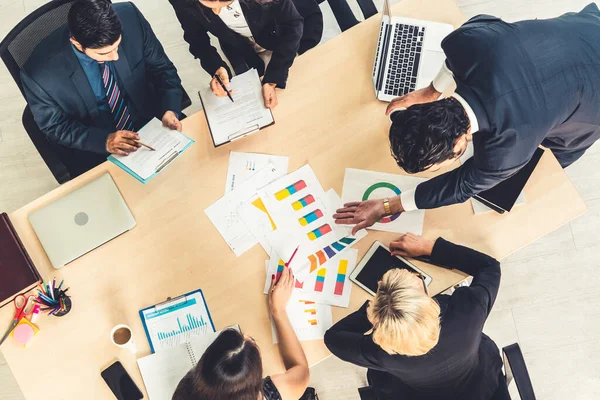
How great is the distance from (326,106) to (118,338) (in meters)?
1.12

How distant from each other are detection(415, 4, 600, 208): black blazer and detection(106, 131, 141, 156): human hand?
1.14 metres

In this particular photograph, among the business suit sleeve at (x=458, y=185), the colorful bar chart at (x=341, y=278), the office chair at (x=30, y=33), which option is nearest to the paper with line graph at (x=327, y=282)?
the colorful bar chart at (x=341, y=278)

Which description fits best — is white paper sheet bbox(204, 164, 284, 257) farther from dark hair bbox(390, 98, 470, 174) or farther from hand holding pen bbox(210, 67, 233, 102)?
dark hair bbox(390, 98, 470, 174)

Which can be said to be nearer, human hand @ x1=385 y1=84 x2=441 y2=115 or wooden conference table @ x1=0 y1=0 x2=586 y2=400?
wooden conference table @ x1=0 y1=0 x2=586 y2=400

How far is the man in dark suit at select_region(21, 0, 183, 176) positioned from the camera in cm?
163

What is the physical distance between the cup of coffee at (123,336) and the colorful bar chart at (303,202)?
2.33 ft

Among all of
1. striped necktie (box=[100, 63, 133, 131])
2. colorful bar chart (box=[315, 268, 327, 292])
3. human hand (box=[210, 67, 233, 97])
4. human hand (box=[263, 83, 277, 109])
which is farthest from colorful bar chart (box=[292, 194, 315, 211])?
striped necktie (box=[100, 63, 133, 131])

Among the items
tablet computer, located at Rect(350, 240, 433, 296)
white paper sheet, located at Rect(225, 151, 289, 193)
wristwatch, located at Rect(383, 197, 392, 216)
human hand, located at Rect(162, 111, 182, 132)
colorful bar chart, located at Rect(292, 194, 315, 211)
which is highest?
human hand, located at Rect(162, 111, 182, 132)

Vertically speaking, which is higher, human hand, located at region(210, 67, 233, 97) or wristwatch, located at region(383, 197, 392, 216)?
human hand, located at region(210, 67, 233, 97)

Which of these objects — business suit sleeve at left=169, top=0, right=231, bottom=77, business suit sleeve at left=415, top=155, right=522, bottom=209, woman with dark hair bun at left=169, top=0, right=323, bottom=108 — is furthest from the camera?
business suit sleeve at left=169, top=0, right=231, bottom=77

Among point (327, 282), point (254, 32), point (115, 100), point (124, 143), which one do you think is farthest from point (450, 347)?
point (115, 100)

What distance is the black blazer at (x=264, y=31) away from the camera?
74.9 inches

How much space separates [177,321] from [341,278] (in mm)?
586

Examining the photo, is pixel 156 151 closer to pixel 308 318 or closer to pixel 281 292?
pixel 281 292
